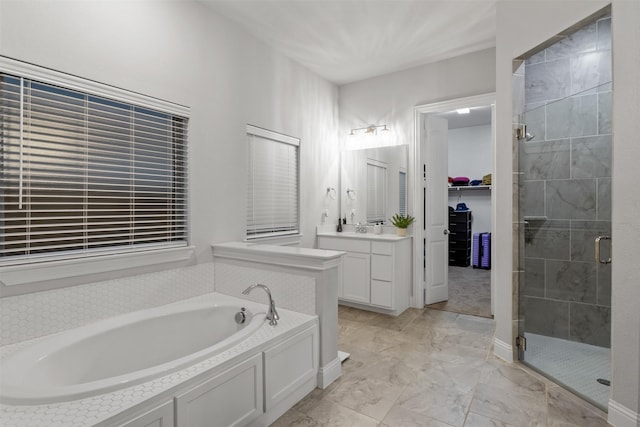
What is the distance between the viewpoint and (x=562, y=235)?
2666mm

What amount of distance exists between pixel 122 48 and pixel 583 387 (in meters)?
3.77

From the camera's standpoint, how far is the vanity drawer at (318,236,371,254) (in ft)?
12.6

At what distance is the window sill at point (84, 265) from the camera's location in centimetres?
181

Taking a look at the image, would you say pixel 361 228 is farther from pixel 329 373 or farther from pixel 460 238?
pixel 460 238

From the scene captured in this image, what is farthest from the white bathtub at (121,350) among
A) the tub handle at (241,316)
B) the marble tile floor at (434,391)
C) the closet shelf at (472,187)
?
the closet shelf at (472,187)

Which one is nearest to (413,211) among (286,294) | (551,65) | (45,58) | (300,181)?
(300,181)

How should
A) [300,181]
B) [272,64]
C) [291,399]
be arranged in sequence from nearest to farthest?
[291,399], [272,64], [300,181]

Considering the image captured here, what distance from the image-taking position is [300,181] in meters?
3.91

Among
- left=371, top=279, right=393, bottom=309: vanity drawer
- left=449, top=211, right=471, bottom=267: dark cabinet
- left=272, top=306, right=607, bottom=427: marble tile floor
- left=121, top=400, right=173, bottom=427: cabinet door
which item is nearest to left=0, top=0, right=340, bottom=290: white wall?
left=371, top=279, right=393, bottom=309: vanity drawer

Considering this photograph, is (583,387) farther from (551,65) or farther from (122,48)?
(122,48)

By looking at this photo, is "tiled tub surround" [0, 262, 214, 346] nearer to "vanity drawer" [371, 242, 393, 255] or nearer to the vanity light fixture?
"vanity drawer" [371, 242, 393, 255]

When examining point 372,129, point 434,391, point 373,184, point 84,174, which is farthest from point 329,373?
point 372,129

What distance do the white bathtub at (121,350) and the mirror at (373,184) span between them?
7.24ft

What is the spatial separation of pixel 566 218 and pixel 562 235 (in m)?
0.14
